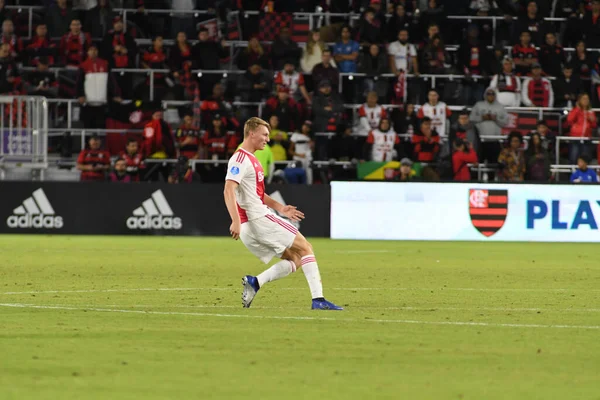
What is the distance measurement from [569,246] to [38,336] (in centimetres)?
1871

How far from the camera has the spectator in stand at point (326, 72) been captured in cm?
3150

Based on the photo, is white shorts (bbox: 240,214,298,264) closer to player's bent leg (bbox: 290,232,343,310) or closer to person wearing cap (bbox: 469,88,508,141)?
player's bent leg (bbox: 290,232,343,310)

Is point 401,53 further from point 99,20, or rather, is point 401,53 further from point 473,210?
point 99,20

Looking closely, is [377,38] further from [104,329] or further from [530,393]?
[530,393]

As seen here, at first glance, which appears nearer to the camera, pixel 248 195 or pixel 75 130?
pixel 248 195

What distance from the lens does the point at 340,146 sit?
101 feet

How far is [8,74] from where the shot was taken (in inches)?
1240

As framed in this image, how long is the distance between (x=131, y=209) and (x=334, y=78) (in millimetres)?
6435

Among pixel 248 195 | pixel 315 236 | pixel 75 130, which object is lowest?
pixel 315 236

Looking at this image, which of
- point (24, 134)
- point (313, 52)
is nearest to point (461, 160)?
point (313, 52)

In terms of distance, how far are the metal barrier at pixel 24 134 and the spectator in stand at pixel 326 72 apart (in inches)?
267

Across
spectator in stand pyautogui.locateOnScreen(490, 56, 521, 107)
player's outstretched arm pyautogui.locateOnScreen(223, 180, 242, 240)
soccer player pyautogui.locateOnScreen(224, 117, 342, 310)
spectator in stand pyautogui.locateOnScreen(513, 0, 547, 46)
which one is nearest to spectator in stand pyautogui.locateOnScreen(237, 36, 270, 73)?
spectator in stand pyautogui.locateOnScreen(490, 56, 521, 107)

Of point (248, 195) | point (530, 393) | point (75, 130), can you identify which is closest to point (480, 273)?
point (248, 195)

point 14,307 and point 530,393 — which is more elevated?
point 530,393
